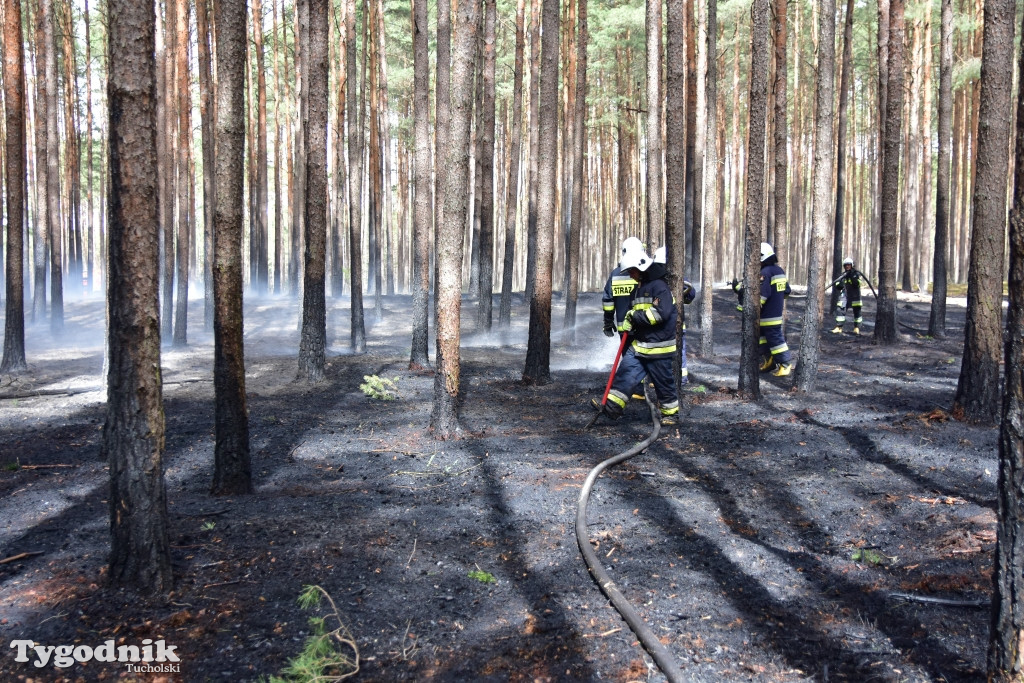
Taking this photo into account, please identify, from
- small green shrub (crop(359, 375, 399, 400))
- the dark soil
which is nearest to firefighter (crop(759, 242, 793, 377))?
the dark soil

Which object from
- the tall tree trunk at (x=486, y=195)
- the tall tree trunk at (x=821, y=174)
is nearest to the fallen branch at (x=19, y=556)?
the tall tree trunk at (x=821, y=174)

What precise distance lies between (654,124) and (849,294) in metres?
10.4

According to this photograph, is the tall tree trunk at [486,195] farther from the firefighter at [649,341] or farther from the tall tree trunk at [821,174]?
the firefighter at [649,341]

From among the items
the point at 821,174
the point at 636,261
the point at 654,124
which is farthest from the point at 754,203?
the point at 636,261

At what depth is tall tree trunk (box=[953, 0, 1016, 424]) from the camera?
25.6 feet

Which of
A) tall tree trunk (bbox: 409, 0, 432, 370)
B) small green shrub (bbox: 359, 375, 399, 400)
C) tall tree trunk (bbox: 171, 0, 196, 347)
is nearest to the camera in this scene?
small green shrub (bbox: 359, 375, 399, 400)

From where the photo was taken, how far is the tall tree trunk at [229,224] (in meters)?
5.59

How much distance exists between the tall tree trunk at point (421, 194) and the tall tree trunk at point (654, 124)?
13.4 ft

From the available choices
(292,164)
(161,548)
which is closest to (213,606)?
(161,548)

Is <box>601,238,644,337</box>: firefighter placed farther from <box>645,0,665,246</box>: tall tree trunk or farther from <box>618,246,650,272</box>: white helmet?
<box>645,0,665,246</box>: tall tree trunk

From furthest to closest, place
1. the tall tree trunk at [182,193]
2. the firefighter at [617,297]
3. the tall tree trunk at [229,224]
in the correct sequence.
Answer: the tall tree trunk at [182,193]
the firefighter at [617,297]
the tall tree trunk at [229,224]

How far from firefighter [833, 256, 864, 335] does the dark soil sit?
28.2ft

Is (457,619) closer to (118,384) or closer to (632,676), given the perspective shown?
(632,676)

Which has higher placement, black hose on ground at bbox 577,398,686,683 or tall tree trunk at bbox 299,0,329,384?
tall tree trunk at bbox 299,0,329,384
